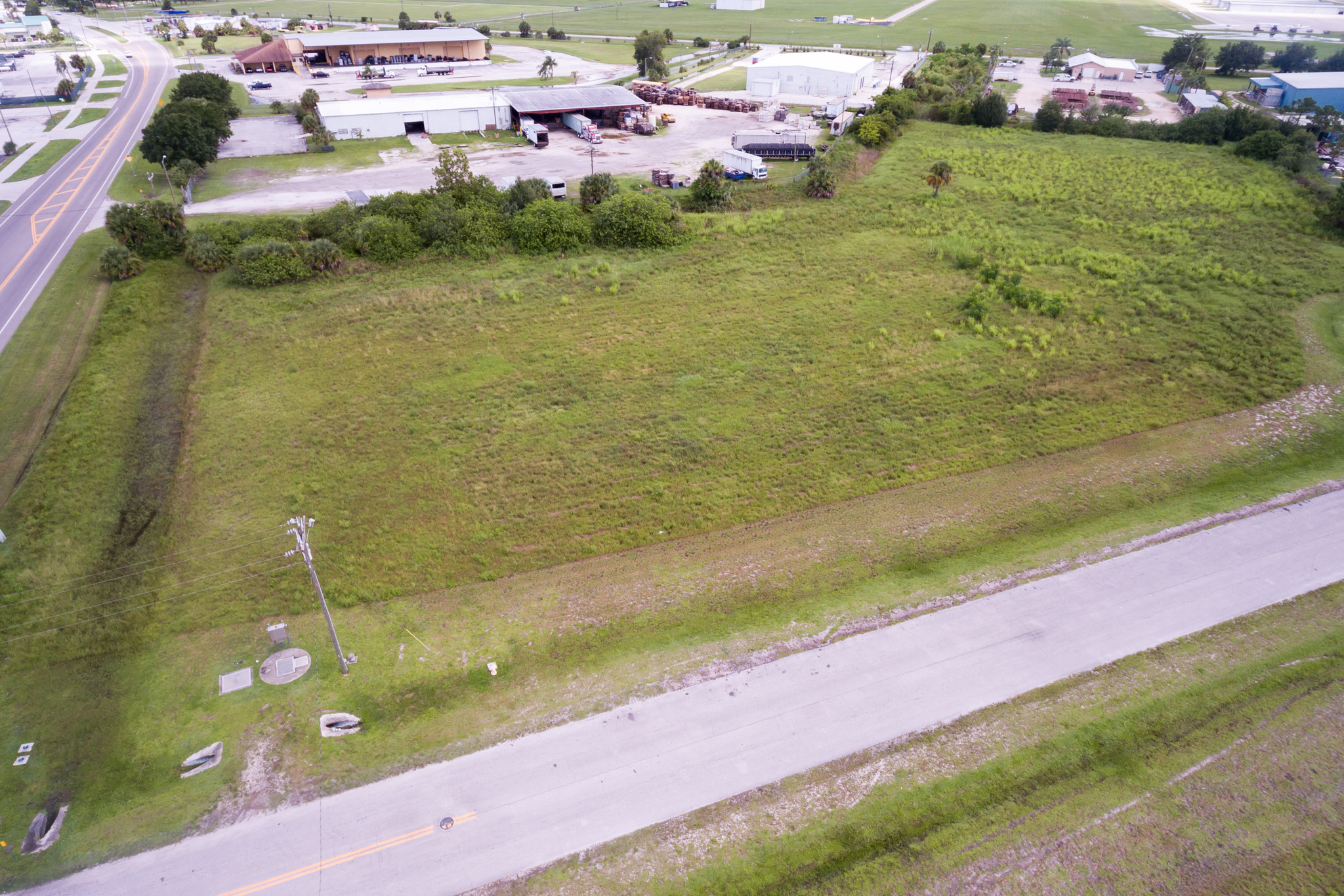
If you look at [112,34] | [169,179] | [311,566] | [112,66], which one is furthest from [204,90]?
[112,34]

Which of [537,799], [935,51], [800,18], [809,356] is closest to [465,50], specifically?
[935,51]

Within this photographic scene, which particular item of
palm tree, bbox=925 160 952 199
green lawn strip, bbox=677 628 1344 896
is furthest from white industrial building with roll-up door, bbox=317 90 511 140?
green lawn strip, bbox=677 628 1344 896

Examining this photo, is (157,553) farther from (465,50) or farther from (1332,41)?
(1332,41)

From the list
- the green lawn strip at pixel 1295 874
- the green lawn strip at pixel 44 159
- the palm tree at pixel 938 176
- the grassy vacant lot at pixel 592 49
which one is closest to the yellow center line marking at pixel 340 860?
the green lawn strip at pixel 1295 874

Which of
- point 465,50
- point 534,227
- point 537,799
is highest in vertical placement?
point 465,50

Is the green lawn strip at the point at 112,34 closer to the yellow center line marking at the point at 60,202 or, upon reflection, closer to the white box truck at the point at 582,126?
the yellow center line marking at the point at 60,202
